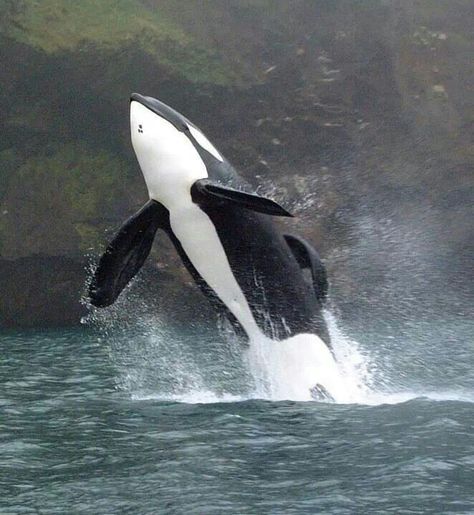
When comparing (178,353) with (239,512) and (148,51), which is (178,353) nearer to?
(148,51)

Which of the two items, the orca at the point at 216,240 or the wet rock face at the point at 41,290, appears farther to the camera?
the wet rock face at the point at 41,290

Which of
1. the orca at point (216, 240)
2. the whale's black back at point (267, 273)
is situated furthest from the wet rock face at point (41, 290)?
the whale's black back at point (267, 273)

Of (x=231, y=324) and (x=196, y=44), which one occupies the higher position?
(x=196, y=44)

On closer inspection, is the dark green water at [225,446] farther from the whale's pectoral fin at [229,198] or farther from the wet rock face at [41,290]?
the wet rock face at [41,290]

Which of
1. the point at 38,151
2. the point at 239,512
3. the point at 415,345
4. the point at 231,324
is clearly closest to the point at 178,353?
the point at 415,345

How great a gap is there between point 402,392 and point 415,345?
3982 mm

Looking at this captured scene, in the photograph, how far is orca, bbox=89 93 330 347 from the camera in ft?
31.1

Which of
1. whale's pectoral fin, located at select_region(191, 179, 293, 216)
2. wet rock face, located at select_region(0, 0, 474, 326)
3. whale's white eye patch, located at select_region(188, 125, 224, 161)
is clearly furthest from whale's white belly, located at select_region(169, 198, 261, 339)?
wet rock face, located at select_region(0, 0, 474, 326)

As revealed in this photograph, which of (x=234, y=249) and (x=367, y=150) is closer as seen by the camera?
(x=234, y=249)

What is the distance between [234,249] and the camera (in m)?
9.51

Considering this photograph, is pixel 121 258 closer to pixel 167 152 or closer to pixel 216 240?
pixel 216 240

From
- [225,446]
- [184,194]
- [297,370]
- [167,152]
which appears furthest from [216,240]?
[225,446]

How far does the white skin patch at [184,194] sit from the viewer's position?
9.45 m

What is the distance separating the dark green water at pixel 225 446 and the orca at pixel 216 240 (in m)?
0.82
